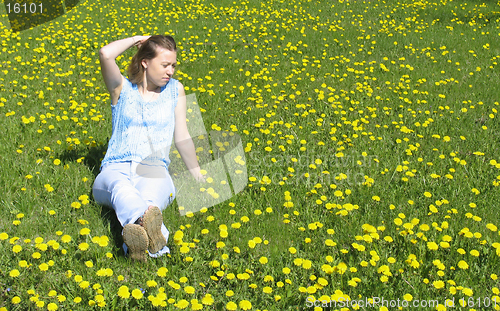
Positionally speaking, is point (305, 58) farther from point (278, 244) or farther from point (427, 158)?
point (278, 244)

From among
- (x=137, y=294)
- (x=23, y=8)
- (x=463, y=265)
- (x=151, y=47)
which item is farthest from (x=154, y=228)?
(x=23, y=8)

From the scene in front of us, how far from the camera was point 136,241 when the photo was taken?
258 centimetres

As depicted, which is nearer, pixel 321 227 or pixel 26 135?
pixel 321 227

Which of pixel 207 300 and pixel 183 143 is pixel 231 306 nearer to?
pixel 207 300

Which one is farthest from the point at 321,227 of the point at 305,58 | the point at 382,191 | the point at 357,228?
the point at 305,58

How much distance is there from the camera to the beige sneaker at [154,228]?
8.47 ft

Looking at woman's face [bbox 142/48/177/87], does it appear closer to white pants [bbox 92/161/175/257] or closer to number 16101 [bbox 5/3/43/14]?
white pants [bbox 92/161/175/257]

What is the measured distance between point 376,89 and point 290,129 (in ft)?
6.02

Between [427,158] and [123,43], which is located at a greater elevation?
[123,43]

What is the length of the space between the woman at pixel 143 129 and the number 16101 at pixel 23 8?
24.2ft

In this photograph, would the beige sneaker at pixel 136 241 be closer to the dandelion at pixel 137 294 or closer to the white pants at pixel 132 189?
the white pants at pixel 132 189

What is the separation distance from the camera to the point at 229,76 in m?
6.23

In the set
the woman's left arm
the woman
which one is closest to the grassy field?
the woman

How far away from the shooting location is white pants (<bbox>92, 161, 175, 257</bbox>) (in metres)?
2.76
